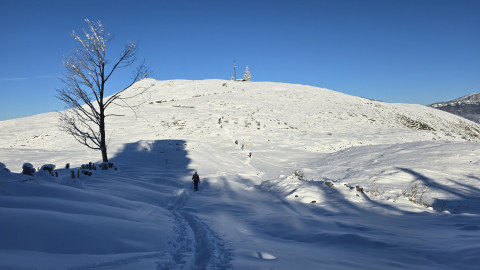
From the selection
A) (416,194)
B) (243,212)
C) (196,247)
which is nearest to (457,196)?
(416,194)

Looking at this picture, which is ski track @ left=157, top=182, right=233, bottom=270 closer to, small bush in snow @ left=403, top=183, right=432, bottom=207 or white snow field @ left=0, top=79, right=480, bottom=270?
white snow field @ left=0, top=79, right=480, bottom=270

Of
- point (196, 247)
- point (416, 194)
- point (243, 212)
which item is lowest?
point (416, 194)

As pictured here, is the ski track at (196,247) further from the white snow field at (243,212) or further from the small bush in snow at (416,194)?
the small bush in snow at (416,194)

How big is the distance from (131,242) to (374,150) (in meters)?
20.3

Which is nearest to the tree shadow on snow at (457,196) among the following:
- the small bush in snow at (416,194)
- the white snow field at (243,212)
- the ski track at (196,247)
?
the white snow field at (243,212)

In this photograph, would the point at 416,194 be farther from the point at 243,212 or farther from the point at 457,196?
the point at 243,212

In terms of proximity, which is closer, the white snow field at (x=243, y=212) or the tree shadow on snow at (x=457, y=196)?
the white snow field at (x=243, y=212)

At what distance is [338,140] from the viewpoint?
3117cm

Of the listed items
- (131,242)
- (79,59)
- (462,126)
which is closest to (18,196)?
(131,242)

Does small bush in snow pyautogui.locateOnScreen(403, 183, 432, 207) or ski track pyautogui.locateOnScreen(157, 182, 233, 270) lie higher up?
ski track pyautogui.locateOnScreen(157, 182, 233, 270)

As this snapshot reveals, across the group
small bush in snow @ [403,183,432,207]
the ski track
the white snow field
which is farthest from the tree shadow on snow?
the ski track

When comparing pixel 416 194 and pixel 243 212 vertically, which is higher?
pixel 243 212

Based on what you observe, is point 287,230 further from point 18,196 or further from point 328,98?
point 328,98

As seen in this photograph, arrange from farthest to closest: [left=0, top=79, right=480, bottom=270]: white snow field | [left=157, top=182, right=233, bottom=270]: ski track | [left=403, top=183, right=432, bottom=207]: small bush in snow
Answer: [left=403, top=183, right=432, bottom=207]: small bush in snow → [left=157, top=182, right=233, bottom=270]: ski track → [left=0, top=79, right=480, bottom=270]: white snow field
